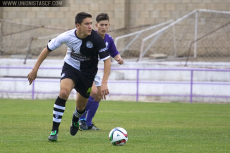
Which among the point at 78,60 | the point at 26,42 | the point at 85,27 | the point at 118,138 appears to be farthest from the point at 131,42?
the point at 118,138

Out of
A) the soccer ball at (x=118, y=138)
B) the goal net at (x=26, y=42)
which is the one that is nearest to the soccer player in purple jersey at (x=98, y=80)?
the soccer ball at (x=118, y=138)

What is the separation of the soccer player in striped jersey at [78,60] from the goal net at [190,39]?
12.5m

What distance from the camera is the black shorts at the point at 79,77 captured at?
265 inches

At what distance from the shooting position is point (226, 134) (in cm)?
777

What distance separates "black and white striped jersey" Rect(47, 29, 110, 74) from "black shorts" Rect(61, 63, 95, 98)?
64 mm

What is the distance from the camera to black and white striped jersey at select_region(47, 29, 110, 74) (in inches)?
262

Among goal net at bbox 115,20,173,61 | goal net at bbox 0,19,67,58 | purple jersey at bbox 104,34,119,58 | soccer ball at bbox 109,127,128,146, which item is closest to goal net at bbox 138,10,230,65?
goal net at bbox 115,20,173,61

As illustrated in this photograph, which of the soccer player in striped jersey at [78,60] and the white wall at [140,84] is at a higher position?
the soccer player in striped jersey at [78,60]

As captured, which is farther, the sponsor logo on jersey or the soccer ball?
the sponsor logo on jersey

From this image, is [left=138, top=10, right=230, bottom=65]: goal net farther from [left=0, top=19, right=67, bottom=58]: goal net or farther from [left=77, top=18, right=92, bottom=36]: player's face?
[left=77, top=18, right=92, bottom=36]: player's face

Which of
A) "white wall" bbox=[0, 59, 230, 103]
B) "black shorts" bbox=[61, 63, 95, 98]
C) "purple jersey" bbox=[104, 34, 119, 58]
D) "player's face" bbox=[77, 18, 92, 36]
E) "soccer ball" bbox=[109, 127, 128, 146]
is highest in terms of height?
"player's face" bbox=[77, 18, 92, 36]

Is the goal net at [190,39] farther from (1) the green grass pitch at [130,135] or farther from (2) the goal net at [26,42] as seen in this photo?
(1) the green grass pitch at [130,135]

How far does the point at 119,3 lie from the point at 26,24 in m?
5.26

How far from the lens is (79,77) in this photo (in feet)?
22.3
